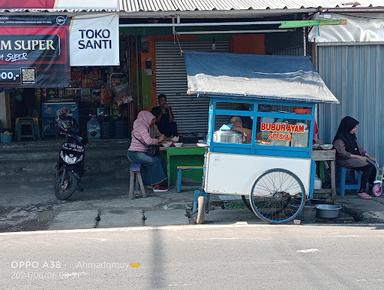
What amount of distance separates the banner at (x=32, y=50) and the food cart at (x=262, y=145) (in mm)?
2338

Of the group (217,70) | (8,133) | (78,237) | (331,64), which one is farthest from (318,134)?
(8,133)

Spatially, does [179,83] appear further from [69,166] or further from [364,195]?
[364,195]

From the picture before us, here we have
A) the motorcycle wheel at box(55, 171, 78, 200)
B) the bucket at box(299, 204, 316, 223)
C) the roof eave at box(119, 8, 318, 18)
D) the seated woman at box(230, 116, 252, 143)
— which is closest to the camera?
the seated woman at box(230, 116, 252, 143)

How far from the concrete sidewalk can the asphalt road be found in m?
0.52

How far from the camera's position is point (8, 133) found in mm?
13195

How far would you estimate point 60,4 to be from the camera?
9117mm

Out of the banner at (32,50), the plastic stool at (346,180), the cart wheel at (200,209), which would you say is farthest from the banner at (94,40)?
the plastic stool at (346,180)

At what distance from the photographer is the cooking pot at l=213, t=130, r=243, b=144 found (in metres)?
8.36

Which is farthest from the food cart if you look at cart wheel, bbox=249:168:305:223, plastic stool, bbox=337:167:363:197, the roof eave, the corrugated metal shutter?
the corrugated metal shutter

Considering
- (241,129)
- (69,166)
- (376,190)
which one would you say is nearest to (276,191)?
(241,129)

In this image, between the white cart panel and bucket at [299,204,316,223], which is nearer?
the white cart panel

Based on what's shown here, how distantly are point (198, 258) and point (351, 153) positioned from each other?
458 centimetres

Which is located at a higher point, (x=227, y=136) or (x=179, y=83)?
(x=179, y=83)

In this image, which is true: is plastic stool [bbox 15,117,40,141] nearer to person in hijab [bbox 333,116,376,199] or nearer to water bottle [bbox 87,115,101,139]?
water bottle [bbox 87,115,101,139]
